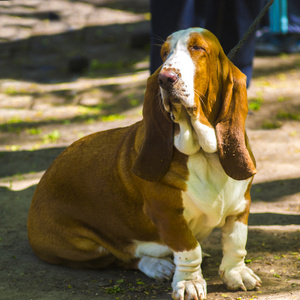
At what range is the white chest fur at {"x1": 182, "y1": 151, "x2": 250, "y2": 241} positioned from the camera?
3096 mm

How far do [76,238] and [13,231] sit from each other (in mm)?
933

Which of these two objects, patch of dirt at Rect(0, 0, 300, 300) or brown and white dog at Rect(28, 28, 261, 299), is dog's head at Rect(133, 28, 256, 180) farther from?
patch of dirt at Rect(0, 0, 300, 300)

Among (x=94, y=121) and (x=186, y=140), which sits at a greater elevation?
(x=186, y=140)

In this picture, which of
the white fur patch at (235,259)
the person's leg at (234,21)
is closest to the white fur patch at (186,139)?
the white fur patch at (235,259)

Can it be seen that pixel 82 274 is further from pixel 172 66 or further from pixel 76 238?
pixel 172 66

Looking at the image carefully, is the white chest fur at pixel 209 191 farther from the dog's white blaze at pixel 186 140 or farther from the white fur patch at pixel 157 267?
the white fur patch at pixel 157 267

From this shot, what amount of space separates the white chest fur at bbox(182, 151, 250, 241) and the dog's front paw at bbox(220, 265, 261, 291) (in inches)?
13.7

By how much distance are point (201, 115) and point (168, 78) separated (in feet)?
1.16

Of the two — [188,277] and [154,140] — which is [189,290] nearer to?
[188,277]

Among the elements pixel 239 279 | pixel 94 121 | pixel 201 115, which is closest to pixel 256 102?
pixel 94 121

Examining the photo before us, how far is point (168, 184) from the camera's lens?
3.13 meters

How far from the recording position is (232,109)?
9.93 ft

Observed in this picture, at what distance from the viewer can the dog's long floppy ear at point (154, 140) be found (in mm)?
3041

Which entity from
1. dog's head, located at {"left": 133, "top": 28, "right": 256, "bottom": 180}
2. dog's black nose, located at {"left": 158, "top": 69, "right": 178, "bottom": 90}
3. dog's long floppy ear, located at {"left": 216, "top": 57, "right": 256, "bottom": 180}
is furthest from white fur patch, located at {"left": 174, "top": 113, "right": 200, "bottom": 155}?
dog's black nose, located at {"left": 158, "top": 69, "right": 178, "bottom": 90}
